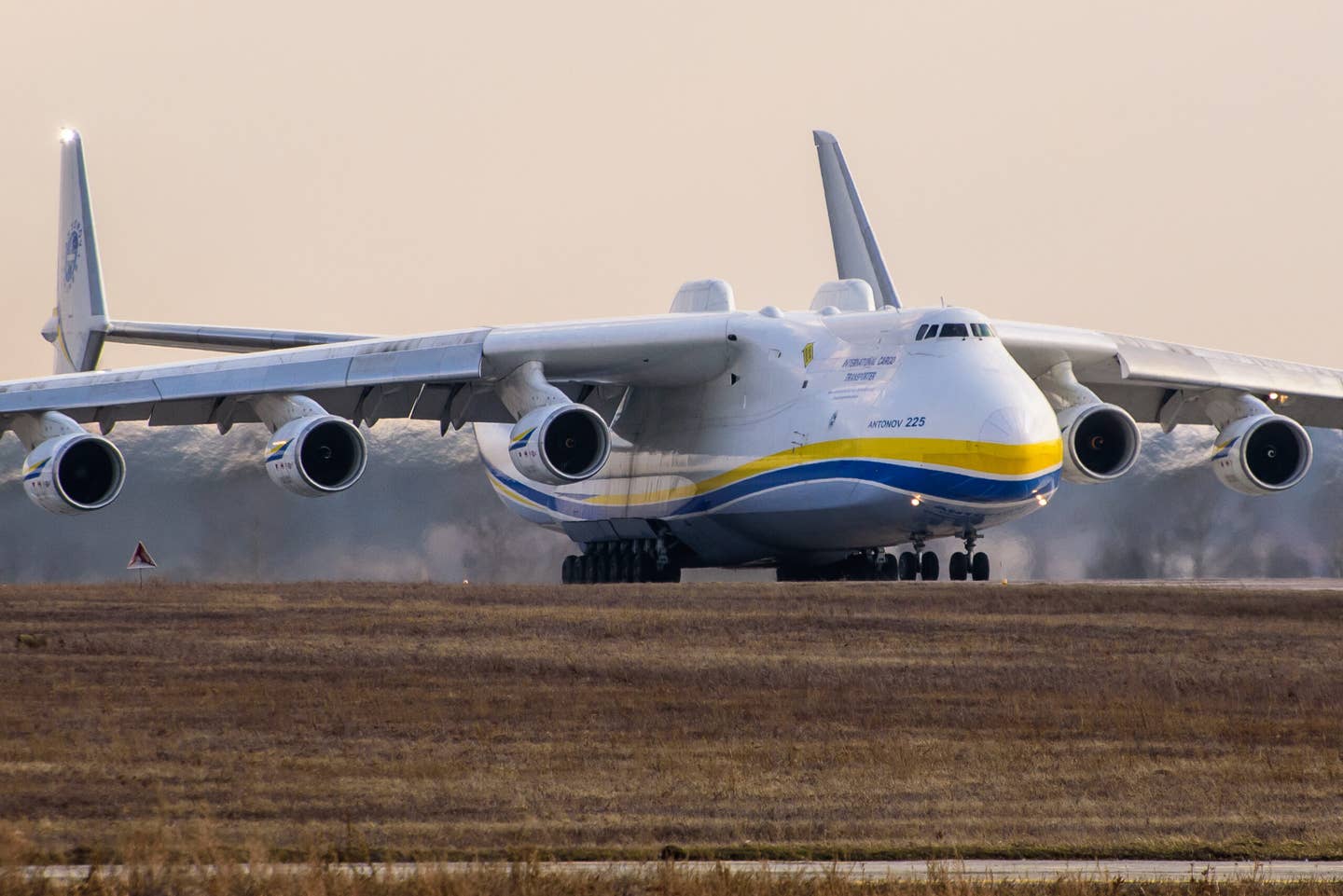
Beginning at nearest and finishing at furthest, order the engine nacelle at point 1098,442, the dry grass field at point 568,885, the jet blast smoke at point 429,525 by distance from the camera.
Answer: the dry grass field at point 568,885
the engine nacelle at point 1098,442
the jet blast smoke at point 429,525

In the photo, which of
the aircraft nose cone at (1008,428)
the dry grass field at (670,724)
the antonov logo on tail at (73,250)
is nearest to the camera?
the dry grass field at (670,724)

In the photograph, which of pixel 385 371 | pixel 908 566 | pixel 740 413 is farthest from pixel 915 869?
pixel 385 371

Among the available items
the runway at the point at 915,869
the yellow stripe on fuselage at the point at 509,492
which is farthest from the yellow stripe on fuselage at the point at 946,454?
the runway at the point at 915,869

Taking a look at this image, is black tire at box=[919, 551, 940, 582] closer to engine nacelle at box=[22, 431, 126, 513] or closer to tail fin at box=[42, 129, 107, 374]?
engine nacelle at box=[22, 431, 126, 513]

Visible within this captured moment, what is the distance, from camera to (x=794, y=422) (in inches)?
1091

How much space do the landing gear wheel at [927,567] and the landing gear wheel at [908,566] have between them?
0.09m

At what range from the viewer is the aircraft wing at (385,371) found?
93.4 ft

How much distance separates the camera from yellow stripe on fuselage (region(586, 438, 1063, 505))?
82.6ft

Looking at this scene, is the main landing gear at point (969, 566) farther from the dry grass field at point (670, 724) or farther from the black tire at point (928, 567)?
the dry grass field at point (670, 724)

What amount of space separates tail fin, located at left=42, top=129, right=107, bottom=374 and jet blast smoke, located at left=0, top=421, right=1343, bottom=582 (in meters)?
2.84

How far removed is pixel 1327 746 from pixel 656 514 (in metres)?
16.5

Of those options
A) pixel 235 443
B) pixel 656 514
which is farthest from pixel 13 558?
pixel 656 514

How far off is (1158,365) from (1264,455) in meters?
2.00

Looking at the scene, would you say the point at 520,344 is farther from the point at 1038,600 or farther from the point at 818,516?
the point at 1038,600
